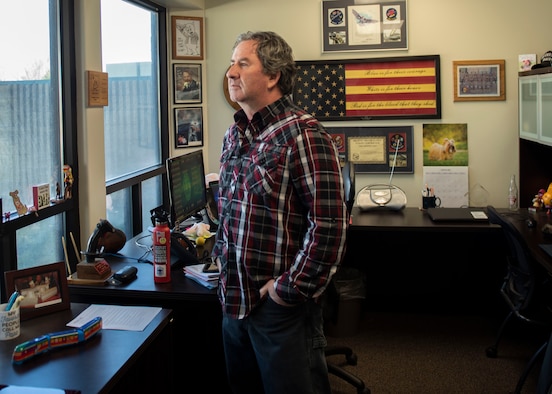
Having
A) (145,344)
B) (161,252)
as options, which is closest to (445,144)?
(161,252)

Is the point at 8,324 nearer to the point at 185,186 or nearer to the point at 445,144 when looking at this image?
the point at 185,186

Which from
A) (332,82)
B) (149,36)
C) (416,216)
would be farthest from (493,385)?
(149,36)

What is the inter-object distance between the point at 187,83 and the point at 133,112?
2.35ft

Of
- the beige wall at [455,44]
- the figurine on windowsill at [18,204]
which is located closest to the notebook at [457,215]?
the beige wall at [455,44]

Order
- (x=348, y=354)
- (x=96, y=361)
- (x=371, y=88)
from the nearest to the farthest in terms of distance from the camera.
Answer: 1. (x=96, y=361)
2. (x=348, y=354)
3. (x=371, y=88)

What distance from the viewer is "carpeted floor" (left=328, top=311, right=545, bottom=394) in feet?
10.4

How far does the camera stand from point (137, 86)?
4.11 m

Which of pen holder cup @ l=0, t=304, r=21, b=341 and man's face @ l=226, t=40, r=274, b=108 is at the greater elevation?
man's face @ l=226, t=40, r=274, b=108

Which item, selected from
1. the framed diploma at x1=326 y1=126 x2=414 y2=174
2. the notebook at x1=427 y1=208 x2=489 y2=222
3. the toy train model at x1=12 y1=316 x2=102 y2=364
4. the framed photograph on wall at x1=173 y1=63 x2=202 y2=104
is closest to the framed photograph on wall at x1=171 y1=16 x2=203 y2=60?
the framed photograph on wall at x1=173 y1=63 x2=202 y2=104

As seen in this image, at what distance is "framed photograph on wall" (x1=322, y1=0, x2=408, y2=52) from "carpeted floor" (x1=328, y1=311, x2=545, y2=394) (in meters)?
1.91

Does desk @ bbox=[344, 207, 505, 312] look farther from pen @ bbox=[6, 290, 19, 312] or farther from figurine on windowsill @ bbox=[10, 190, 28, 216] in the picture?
pen @ bbox=[6, 290, 19, 312]

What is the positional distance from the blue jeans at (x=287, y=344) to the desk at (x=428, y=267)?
7.12 ft

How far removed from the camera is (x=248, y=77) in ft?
6.44

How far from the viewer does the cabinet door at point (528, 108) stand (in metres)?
4.00
